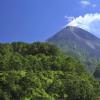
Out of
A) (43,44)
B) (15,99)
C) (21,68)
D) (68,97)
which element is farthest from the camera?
(43,44)

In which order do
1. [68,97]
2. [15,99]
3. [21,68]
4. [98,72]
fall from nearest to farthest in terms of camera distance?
1. [15,99]
2. [68,97]
3. [21,68]
4. [98,72]

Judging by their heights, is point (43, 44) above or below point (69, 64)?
above

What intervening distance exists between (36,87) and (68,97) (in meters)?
7.18

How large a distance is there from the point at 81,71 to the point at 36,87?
31.8 m

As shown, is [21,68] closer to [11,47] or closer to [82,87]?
[82,87]

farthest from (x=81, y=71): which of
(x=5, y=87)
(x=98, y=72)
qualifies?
(x=98, y=72)

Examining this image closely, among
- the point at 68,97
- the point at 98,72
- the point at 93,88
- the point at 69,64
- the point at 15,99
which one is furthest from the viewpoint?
the point at 98,72

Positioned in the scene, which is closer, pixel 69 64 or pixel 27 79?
pixel 27 79

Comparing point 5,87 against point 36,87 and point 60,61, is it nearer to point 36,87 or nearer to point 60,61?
point 36,87

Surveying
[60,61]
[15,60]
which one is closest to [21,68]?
[15,60]

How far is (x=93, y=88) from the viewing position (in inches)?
3541

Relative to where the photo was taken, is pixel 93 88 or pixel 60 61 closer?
pixel 93 88

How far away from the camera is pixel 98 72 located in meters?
180

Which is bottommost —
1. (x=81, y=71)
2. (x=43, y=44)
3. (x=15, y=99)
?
(x=15, y=99)
